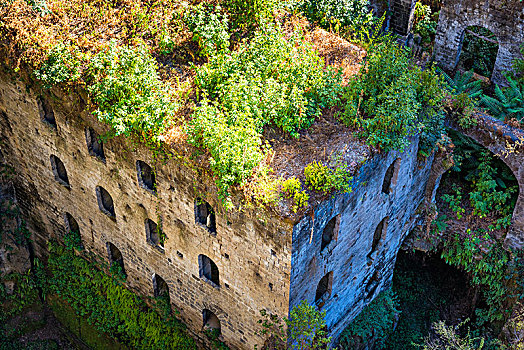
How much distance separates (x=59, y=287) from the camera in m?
23.7

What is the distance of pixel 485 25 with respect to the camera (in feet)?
69.2

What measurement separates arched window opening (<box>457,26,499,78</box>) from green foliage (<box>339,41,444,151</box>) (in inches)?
230

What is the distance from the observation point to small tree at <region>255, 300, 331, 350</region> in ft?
53.7

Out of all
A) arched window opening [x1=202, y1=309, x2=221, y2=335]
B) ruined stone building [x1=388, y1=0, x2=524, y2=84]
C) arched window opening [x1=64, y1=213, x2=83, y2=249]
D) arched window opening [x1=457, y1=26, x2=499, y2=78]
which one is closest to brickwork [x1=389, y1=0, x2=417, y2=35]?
ruined stone building [x1=388, y1=0, x2=524, y2=84]

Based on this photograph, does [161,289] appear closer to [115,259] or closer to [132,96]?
[115,259]

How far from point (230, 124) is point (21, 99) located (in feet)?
24.3

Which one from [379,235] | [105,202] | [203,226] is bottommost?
[379,235]

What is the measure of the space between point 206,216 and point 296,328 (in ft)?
11.5

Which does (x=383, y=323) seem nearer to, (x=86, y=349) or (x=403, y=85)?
(x=403, y=85)

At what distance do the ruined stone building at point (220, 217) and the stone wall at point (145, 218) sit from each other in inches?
1.6

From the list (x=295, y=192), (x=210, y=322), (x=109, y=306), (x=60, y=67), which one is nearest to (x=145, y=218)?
(x=210, y=322)

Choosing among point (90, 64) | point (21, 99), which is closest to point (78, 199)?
point (21, 99)

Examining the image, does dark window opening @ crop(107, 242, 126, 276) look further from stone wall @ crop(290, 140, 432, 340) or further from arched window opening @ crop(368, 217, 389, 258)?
arched window opening @ crop(368, 217, 389, 258)

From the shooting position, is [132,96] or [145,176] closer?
[132,96]
